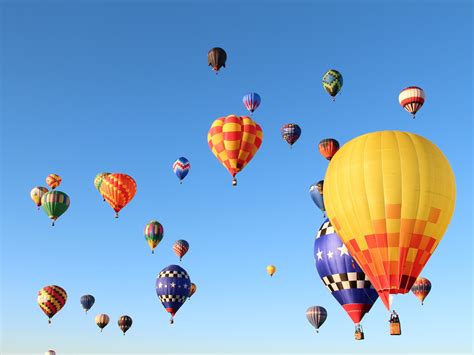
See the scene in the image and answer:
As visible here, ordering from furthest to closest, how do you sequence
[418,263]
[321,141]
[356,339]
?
[321,141] < [356,339] < [418,263]

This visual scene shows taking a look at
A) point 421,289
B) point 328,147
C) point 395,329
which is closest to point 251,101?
→ point 328,147

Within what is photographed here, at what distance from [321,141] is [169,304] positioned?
15412mm

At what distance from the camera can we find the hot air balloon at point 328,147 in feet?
117

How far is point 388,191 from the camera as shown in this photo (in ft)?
66.9

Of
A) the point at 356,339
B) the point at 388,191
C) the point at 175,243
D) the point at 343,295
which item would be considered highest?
the point at 175,243

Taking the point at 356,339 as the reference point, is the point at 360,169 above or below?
above

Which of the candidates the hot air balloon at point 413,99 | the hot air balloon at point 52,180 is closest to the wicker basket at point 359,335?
the hot air balloon at point 413,99

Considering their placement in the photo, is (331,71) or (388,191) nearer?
(388,191)

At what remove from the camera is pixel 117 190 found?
38875mm

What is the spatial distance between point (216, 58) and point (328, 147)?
8.70 metres

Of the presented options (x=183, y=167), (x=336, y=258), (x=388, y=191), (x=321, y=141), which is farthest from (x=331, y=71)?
(x=388, y=191)

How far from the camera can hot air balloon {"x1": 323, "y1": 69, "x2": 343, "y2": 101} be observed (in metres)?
38.6

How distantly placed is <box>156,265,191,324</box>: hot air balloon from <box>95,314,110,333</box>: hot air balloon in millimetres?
10554

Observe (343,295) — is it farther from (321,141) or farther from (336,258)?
(321,141)
